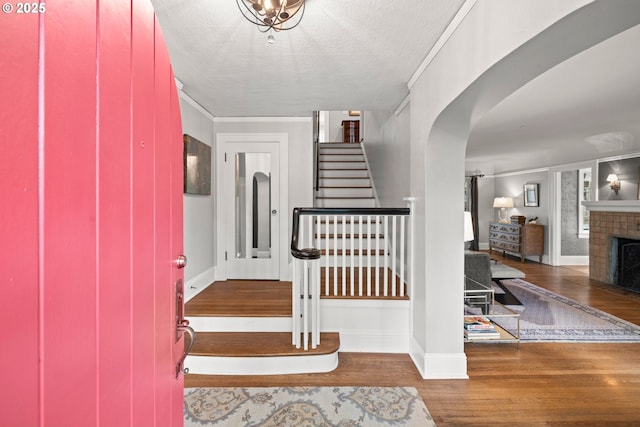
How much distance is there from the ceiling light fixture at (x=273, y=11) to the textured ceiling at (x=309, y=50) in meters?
0.05

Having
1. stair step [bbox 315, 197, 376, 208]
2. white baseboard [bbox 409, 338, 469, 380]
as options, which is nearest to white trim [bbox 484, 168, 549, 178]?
stair step [bbox 315, 197, 376, 208]

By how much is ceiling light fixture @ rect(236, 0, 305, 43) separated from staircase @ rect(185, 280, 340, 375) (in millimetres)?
2232

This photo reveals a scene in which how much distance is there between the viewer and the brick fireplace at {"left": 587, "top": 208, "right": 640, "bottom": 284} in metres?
4.90

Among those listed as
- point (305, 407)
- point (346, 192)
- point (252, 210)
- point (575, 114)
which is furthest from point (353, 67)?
point (346, 192)

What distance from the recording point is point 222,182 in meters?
3.92

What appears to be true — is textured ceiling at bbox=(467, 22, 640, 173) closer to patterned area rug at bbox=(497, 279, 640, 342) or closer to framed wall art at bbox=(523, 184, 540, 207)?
framed wall art at bbox=(523, 184, 540, 207)

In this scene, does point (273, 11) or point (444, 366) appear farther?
point (444, 366)

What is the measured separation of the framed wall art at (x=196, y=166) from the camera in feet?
10.0

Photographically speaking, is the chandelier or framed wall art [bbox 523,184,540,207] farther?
framed wall art [bbox 523,184,540,207]

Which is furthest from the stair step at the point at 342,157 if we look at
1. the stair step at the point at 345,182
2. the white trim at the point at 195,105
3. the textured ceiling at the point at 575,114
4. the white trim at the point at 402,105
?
the white trim at the point at 195,105

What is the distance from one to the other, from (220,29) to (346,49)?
0.83m

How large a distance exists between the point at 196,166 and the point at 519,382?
340 cm

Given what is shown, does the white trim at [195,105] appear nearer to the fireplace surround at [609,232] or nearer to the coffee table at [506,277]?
the coffee table at [506,277]

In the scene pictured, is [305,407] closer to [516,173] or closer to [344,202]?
[344,202]
